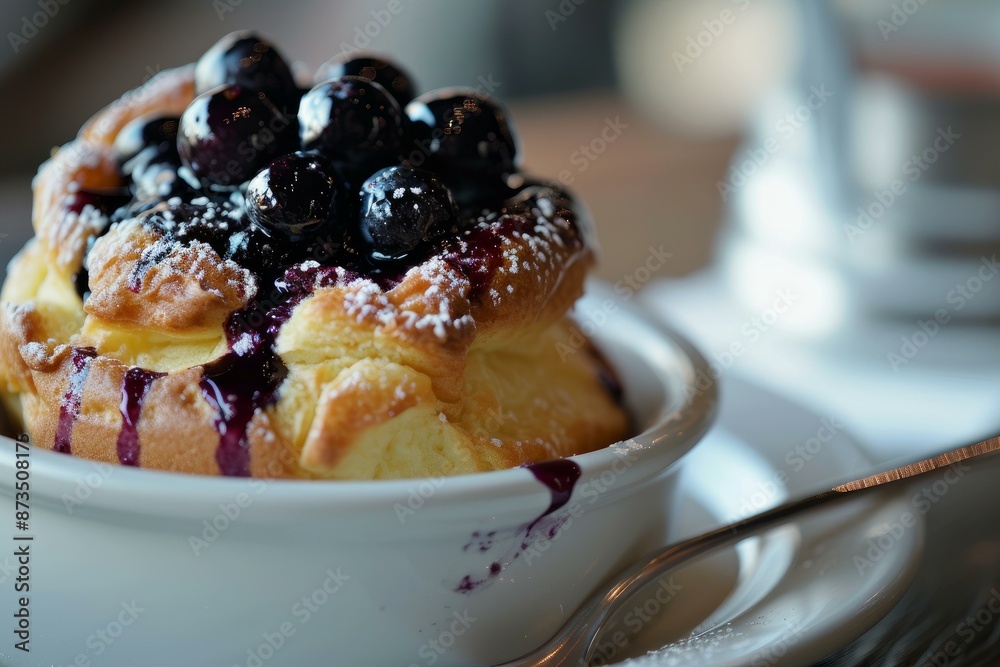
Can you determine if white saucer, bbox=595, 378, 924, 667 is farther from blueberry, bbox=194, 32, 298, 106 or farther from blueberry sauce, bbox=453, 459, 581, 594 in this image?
blueberry, bbox=194, 32, 298, 106

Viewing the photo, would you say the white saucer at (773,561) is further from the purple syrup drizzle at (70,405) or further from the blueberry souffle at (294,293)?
the purple syrup drizzle at (70,405)

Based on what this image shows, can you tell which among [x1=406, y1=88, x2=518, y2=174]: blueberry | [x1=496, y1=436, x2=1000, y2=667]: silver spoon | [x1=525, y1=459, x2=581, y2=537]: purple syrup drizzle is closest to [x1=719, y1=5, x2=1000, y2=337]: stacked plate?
[x1=496, y1=436, x2=1000, y2=667]: silver spoon

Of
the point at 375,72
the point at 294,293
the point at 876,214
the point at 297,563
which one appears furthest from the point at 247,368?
the point at 876,214

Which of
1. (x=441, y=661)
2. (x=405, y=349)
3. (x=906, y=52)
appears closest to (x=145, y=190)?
(x=405, y=349)

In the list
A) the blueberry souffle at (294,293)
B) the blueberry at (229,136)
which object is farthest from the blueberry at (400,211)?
the blueberry at (229,136)

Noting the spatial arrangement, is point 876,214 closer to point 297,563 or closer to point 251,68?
point 251,68

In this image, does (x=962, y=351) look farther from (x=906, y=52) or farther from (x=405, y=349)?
(x=405, y=349)

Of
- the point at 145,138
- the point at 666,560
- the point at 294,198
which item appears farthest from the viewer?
the point at 145,138
